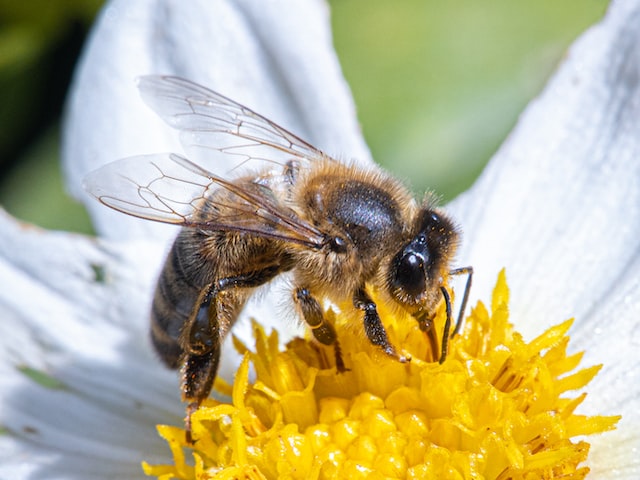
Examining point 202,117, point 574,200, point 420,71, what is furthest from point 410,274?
point 420,71

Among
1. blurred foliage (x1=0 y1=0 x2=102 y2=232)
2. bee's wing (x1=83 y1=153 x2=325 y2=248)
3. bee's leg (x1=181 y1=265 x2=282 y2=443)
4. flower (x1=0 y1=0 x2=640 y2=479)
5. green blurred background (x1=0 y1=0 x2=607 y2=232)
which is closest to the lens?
bee's wing (x1=83 y1=153 x2=325 y2=248)

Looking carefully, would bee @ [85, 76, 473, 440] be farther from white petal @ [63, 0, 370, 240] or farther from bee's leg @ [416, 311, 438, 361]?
white petal @ [63, 0, 370, 240]

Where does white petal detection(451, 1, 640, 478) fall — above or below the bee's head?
above

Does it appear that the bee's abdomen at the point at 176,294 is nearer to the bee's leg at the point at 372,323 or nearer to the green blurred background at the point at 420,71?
the bee's leg at the point at 372,323

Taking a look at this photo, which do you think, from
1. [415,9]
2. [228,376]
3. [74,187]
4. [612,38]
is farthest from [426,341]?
[415,9]

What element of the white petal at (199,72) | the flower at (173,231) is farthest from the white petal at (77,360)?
the white petal at (199,72)

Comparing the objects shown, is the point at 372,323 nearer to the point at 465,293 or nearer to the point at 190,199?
the point at 465,293

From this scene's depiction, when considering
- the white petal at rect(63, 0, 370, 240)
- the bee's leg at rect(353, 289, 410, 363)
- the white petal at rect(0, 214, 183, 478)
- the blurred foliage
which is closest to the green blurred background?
the blurred foliage
